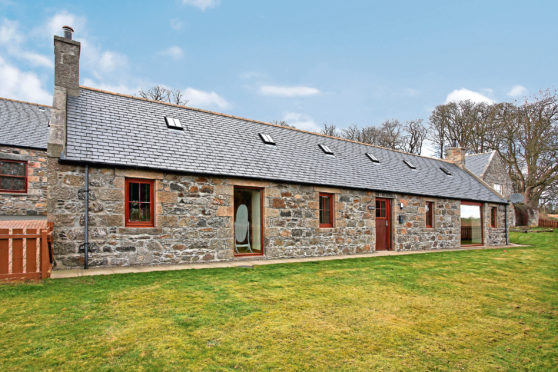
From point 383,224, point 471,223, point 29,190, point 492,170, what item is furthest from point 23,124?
point 492,170

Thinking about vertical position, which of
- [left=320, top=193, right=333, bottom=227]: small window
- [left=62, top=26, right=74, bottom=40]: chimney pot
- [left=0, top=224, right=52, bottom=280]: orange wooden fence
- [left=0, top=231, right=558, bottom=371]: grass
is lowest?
[left=0, top=231, right=558, bottom=371]: grass

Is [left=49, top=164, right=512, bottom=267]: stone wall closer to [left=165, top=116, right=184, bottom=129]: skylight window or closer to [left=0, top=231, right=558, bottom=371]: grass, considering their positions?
[left=0, top=231, right=558, bottom=371]: grass

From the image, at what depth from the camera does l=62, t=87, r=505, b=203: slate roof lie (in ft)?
29.9

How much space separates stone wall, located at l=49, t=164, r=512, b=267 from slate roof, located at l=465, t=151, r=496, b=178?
19453 millimetres

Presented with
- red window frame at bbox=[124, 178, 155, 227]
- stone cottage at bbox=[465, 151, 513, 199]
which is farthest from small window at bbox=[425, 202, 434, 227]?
stone cottage at bbox=[465, 151, 513, 199]

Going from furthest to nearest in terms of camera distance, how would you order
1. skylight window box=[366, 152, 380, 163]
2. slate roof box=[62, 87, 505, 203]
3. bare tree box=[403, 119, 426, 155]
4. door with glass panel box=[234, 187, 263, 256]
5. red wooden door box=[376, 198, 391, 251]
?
bare tree box=[403, 119, 426, 155], skylight window box=[366, 152, 380, 163], red wooden door box=[376, 198, 391, 251], door with glass panel box=[234, 187, 263, 256], slate roof box=[62, 87, 505, 203]

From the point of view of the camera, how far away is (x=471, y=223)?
59.3 ft

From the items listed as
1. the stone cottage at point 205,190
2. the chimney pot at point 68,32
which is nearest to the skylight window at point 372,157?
the stone cottage at point 205,190

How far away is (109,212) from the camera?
8.45 meters

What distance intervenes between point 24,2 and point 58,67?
69.5 inches

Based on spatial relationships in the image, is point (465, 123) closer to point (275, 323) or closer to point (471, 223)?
point (471, 223)

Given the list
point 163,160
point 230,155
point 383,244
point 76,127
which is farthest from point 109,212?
point 383,244

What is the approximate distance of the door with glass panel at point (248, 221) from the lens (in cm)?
1087

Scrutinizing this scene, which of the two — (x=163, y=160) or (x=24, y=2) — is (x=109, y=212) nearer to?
(x=163, y=160)
